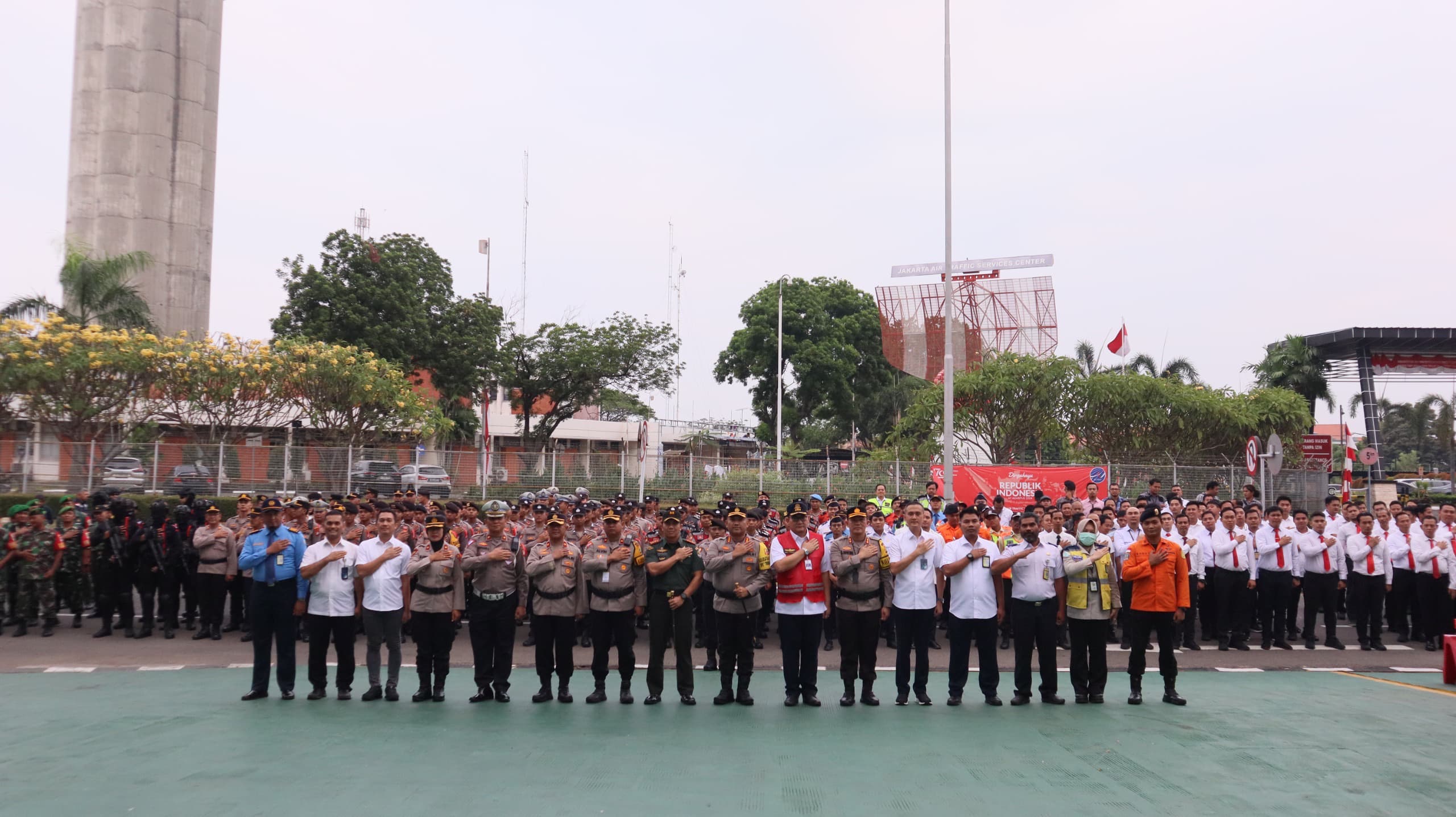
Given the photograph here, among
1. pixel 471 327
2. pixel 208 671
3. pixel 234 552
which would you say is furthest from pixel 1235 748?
pixel 471 327

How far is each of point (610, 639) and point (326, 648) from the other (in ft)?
8.41

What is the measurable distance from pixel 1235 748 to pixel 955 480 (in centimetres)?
1365

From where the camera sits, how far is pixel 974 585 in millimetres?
8438

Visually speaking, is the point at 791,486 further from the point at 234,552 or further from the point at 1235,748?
the point at 1235,748

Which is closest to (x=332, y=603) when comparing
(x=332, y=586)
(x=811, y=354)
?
(x=332, y=586)

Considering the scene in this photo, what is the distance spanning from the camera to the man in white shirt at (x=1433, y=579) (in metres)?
12.0

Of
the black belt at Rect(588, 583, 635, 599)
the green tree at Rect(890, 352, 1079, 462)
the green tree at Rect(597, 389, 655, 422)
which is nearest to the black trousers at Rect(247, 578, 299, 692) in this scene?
the black belt at Rect(588, 583, 635, 599)

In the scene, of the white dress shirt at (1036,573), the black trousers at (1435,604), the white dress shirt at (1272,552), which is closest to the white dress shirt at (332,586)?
the white dress shirt at (1036,573)

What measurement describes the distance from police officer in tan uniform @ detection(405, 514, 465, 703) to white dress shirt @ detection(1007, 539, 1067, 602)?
5.02 metres

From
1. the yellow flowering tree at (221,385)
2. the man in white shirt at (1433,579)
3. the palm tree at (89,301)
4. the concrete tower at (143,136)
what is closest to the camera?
the man in white shirt at (1433,579)

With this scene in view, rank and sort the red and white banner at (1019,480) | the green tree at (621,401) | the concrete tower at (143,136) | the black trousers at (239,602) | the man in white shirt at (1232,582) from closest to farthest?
the man in white shirt at (1232,582)
the black trousers at (239,602)
the red and white banner at (1019,480)
the green tree at (621,401)
the concrete tower at (143,136)

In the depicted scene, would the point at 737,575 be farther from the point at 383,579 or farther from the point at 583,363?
the point at 583,363

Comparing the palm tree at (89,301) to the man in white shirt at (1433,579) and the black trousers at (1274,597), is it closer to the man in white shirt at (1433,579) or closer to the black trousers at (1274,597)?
the black trousers at (1274,597)

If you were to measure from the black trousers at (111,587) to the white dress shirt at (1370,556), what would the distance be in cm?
1618
